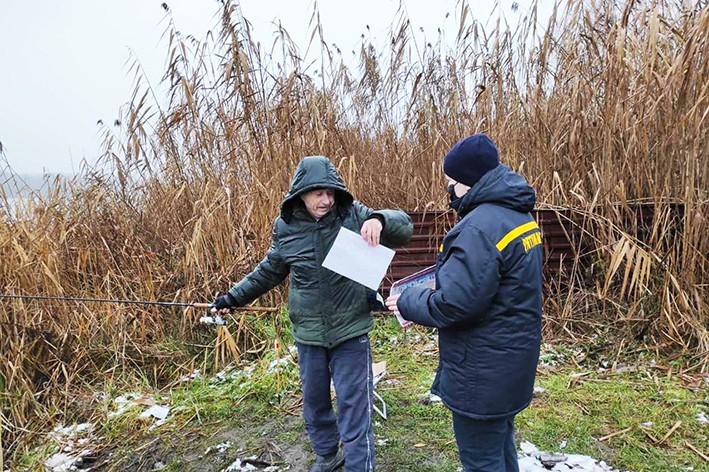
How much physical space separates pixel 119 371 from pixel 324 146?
2.32 metres

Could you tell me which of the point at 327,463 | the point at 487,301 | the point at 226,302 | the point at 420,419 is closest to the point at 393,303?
the point at 487,301

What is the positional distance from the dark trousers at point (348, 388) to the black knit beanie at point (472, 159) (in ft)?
2.94

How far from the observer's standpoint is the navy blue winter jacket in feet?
4.97

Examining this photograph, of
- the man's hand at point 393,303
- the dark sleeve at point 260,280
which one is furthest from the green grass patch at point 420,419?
the man's hand at point 393,303

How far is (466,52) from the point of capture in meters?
4.29

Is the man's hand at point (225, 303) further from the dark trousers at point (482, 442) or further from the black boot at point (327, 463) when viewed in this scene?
the dark trousers at point (482, 442)

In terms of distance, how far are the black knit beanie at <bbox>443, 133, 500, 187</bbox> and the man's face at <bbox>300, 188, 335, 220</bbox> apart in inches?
24.6

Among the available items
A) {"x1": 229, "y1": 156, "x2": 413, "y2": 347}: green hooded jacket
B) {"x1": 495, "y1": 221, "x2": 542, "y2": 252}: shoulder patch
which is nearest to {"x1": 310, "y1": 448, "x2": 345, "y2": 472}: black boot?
{"x1": 229, "y1": 156, "x2": 413, "y2": 347}: green hooded jacket

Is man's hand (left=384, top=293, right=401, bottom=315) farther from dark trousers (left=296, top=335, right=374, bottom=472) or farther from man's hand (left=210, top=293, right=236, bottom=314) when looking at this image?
man's hand (left=210, top=293, right=236, bottom=314)

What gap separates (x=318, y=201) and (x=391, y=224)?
0.34 m

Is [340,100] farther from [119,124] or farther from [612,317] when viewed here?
[612,317]

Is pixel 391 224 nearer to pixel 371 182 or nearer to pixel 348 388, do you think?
pixel 348 388

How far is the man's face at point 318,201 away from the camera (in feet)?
6.83

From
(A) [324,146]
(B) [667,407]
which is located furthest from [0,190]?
(B) [667,407]
